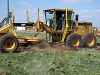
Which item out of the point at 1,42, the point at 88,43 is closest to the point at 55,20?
the point at 88,43

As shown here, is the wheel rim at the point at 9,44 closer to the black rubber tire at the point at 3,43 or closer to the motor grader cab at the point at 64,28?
the black rubber tire at the point at 3,43

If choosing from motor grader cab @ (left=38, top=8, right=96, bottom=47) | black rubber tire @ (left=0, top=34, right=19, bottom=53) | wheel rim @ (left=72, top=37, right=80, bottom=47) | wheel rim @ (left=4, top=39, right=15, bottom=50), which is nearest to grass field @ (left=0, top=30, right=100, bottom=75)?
black rubber tire @ (left=0, top=34, right=19, bottom=53)

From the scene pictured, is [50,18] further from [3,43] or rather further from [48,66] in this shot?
[48,66]

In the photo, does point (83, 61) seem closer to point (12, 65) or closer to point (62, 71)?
point (62, 71)

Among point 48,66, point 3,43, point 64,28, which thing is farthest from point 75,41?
point 48,66

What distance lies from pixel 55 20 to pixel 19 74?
8142 millimetres

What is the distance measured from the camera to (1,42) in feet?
43.0

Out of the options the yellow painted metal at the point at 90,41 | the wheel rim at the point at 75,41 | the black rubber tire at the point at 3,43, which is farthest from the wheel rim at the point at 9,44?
the yellow painted metal at the point at 90,41

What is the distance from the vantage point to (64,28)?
53.7ft

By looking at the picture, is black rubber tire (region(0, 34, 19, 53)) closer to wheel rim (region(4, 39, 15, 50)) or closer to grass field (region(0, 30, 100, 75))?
wheel rim (region(4, 39, 15, 50))

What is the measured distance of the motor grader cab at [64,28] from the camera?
1595 centimetres

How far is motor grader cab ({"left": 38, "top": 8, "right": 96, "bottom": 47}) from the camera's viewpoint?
16.0 metres

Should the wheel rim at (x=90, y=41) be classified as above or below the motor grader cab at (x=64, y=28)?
below

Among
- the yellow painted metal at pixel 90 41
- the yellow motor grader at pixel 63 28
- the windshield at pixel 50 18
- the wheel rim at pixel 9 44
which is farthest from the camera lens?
the yellow painted metal at pixel 90 41
